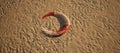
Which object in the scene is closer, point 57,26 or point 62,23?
point 57,26

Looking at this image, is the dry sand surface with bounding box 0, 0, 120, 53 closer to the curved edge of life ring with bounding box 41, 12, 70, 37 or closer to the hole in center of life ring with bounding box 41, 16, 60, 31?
the hole in center of life ring with bounding box 41, 16, 60, 31

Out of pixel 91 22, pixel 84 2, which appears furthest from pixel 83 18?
pixel 84 2

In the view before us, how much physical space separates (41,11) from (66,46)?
149 centimetres

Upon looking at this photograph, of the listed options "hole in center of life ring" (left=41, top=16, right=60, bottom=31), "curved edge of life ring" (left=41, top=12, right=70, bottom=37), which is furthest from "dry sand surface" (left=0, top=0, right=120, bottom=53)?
"curved edge of life ring" (left=41, top=12, right=70, bottom=37)

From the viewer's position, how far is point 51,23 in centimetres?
543

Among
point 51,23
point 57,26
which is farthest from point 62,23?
point 51,23

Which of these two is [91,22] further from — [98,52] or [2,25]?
[2,25]

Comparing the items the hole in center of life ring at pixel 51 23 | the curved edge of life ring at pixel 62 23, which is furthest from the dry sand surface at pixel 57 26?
the curved edge of life ring at pixel 62 23

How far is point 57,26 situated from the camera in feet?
17.7

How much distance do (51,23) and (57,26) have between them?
21cm

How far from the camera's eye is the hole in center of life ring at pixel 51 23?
5.38 meters

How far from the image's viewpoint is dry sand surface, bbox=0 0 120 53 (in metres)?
4.96

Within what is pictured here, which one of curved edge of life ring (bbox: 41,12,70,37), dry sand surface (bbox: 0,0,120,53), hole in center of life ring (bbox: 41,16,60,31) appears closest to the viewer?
dry sand surface (bbox: 0,0,120,53)

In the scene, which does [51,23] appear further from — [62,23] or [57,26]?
[62,23]
